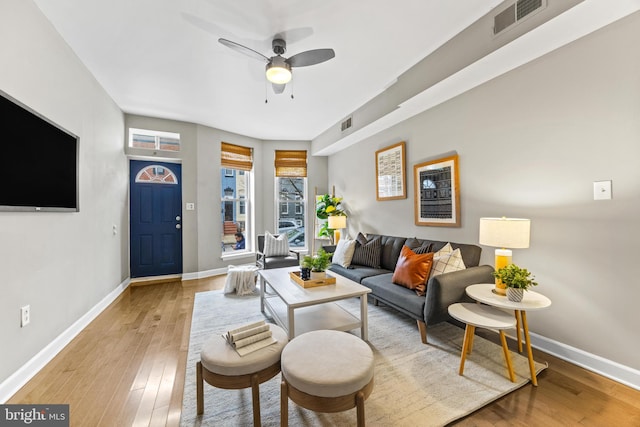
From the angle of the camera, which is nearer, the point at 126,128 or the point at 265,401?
the point at 265,401

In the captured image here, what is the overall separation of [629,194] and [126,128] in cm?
600

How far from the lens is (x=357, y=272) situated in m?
3.37

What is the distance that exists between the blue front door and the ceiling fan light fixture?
128 inches

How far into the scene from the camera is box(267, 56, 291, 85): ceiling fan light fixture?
2371 millimetres

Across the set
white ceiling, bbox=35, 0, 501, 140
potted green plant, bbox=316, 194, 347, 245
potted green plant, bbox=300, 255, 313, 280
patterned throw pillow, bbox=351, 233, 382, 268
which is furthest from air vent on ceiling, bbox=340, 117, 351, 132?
potted green plant, bbox=300, 255, 313, 280

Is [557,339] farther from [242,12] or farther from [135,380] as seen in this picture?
[242,12]

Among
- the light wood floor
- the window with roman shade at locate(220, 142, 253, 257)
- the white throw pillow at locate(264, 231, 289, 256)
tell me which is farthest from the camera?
the window with roman shade at locate(220, 142, 253, 257)

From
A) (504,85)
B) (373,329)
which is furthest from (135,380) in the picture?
(504,85)

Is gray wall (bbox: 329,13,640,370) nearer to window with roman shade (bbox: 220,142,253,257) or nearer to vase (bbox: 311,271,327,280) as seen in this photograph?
vase (bbox: 311,271,327,280)

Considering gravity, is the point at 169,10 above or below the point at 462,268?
above

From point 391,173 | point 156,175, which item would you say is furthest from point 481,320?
point 156,175

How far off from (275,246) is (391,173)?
228cm

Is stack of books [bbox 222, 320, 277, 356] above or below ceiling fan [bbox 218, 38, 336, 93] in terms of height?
below

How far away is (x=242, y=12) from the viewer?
213 cm
